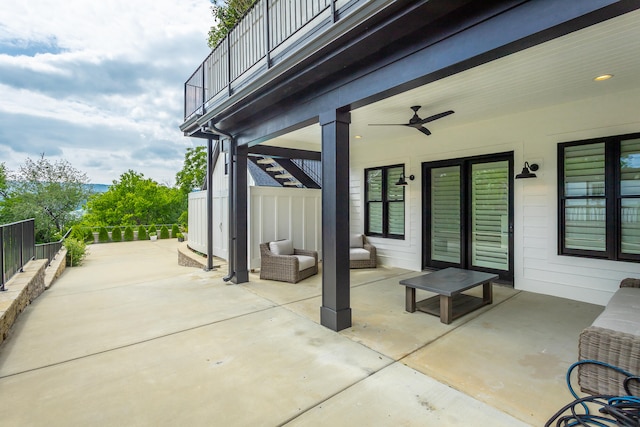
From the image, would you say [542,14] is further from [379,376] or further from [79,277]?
→ [79,277]

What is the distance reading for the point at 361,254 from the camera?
6.53 metres

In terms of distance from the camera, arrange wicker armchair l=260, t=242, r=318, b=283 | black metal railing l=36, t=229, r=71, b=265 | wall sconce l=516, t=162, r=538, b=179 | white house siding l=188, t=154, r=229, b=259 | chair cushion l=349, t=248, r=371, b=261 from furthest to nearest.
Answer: white house siding l=188, t=154, r=229, b=259 < chair cushion l=349, t=248, r=371, b=261 < black metal railing l=36, t=229, r=71, b=265 < wicker armchair l=260, t=242, r=318, b=283 < wall sconce l=516, t=162, r=538, b=179

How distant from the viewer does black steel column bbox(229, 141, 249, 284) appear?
543cm

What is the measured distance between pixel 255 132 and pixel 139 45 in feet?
33.3

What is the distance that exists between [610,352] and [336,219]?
2.39m

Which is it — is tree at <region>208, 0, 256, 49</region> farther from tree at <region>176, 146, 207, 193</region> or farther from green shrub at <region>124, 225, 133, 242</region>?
tree at <region>176, 146, 207, 193</region>

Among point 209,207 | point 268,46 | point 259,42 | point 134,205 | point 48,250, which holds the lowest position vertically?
point 48,250

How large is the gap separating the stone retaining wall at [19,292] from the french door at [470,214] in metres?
6.32

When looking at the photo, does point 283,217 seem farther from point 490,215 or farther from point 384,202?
point 490,215

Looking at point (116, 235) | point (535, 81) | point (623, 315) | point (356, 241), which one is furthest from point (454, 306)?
point (116, 235)

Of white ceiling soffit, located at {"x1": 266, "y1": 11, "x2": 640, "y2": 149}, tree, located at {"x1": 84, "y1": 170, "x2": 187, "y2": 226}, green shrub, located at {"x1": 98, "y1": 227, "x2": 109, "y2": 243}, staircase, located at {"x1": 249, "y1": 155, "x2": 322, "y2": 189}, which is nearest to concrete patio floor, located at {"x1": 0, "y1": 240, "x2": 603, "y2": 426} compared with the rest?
white ceiling soffit, located at {"x1": 266, "y1": 11, "x2": 640, "y2": 149}

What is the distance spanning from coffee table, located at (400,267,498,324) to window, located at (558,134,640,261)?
5.11 feet

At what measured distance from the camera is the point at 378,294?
4676mm

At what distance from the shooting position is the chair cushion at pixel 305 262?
5566mm
